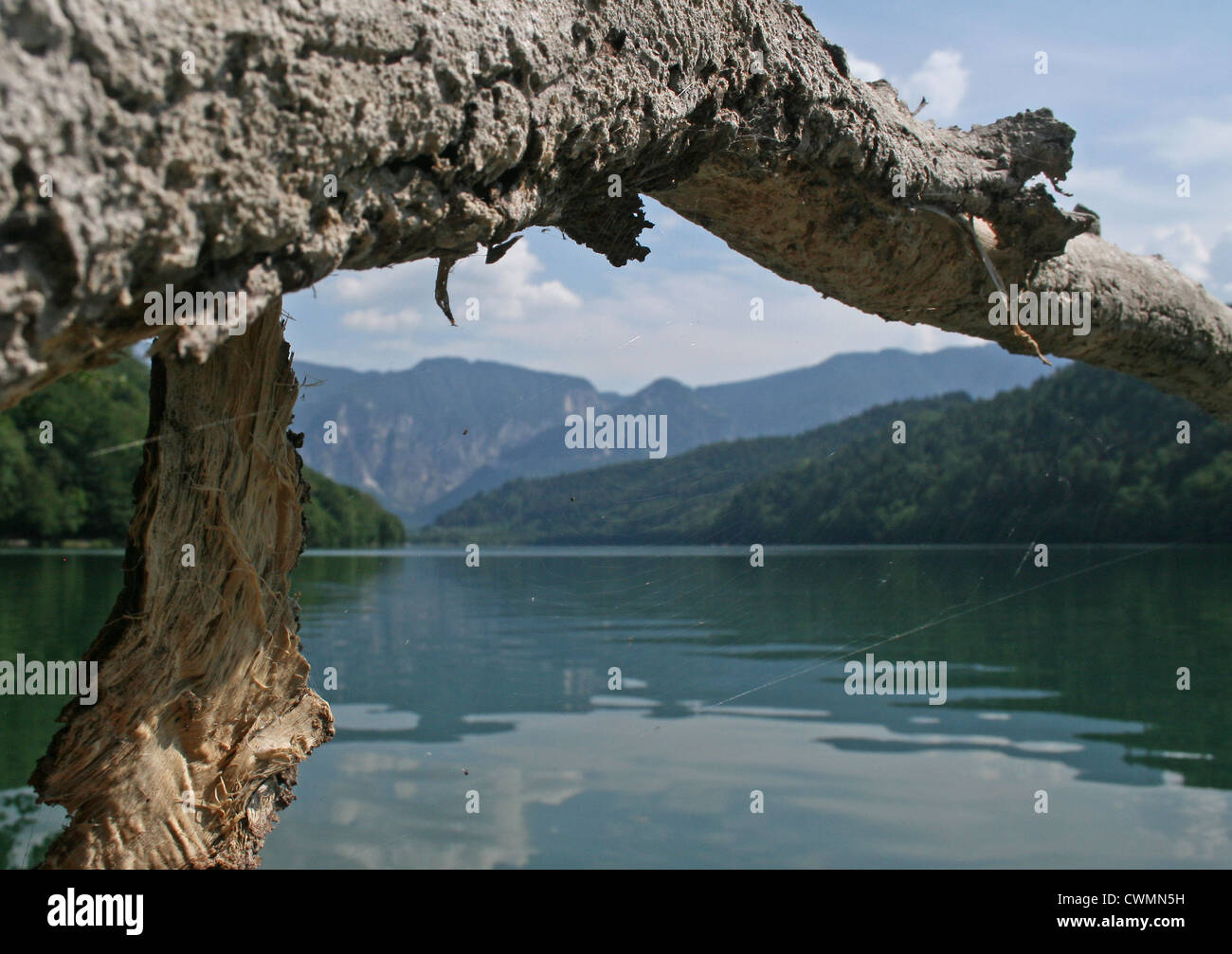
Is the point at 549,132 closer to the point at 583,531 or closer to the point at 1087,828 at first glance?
the point at 583,531

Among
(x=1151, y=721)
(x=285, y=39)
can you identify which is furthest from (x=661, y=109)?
(x=1151, y=721)

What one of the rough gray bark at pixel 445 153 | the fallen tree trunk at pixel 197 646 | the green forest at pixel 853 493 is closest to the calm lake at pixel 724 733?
the green forest at pixel 853 493

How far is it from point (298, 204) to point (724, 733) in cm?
964

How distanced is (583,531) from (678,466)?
0.64 m

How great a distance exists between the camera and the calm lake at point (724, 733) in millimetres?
6445

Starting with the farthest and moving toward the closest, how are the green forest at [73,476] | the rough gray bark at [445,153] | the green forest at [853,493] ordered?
1. the green forest at [73,476]
2. the green forest at [853,493]
3. the rough gray bark at [445,153]

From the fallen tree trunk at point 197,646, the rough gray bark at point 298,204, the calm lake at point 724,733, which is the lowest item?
the calm lake at point 724,733

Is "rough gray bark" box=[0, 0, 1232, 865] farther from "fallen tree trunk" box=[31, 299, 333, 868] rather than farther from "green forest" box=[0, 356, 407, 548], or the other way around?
"green forest" box=[0, 356, 407, 548]

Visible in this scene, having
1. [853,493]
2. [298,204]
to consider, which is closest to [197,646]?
[298,204]

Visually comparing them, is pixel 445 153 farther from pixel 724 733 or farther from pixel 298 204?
pixel 724 733

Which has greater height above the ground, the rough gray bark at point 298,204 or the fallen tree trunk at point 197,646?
the rough gray bark at point 298,204

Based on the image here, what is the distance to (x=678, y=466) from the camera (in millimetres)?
4703

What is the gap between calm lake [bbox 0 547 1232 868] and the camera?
6.45 metres

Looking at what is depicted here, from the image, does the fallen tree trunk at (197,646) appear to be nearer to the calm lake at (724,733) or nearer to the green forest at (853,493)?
the calm lake at (724,733)
